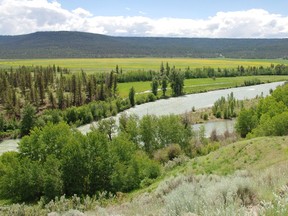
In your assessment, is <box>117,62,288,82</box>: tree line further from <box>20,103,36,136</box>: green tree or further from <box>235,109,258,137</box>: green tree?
<box>235,109,258,137</box>: green tree

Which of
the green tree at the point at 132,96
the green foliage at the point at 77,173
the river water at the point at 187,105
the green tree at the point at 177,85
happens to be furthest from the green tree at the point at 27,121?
the green tree at the point at 177,85

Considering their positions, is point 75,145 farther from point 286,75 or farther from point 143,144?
point 286,75

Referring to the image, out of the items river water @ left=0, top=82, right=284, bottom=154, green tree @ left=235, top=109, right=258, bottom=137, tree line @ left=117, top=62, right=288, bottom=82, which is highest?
tree line @ left=117, top=62, right=288, bottom=82

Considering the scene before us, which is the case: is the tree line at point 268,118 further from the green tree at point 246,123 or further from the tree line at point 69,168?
the tree line at point 69,168

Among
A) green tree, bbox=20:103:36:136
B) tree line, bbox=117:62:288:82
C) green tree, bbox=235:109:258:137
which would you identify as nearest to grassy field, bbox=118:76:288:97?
tree line, bbox=117:62:288:82

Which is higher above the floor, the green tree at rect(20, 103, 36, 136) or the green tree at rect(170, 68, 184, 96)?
the green tree at rect(170, 68, 184, 96)

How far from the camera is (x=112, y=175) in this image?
105 ft

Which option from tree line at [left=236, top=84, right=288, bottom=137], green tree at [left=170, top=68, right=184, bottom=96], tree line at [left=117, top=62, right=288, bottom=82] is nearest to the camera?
tree line at [left=236, top=84, right=288, bottom=137]

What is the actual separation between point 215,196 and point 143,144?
4175cm

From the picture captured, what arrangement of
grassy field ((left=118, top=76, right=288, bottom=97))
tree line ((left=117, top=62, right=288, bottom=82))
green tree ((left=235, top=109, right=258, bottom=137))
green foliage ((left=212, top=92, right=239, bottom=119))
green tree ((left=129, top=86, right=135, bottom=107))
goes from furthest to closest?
tree line ((left=117, top=62, right=288, bottom=82))
grassy field ((left=118, top=76, right=288, bottom=97))
green tree ((left=129, top=86, right=135, bottom=107))
green foliage ((left=212, top=92, right=239, bottom=119))
green tree ((left=235, top=109, right=258, bottom=137))

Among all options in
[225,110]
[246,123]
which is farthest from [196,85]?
[246,123]

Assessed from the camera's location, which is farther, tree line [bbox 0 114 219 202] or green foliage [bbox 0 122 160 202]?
tree line [bbox 0 114 219 202]

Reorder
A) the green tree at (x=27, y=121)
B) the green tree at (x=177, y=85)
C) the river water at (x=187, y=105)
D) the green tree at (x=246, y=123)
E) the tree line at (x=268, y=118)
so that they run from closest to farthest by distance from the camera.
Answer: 1. the tree line at (x=268, y=118)
2. the green tree at (x=246, y=123)
3. the green tree at (x=27, y=121)
4. the river water at (x=187, y=105)
5. the green tree at (x=177, y=85)

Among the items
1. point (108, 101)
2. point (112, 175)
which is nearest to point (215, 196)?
point (112, 175)
